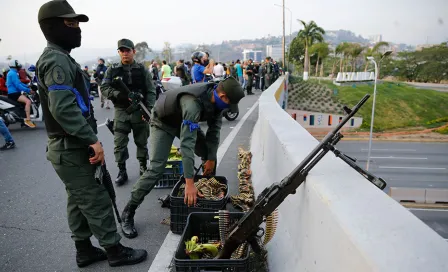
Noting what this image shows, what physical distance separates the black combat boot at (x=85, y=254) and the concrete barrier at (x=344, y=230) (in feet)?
5.47

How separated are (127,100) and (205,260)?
325 cm

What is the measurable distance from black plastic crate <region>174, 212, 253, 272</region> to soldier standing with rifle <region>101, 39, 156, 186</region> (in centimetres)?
222

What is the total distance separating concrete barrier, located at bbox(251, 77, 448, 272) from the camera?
4.39ft

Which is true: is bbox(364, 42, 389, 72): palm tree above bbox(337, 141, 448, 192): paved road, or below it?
above

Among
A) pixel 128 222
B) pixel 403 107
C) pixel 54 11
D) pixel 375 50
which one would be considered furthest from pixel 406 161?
pixel 54 11

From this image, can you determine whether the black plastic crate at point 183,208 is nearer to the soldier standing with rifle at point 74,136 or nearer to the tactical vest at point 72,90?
the soldier standing with rifle at point 74,136

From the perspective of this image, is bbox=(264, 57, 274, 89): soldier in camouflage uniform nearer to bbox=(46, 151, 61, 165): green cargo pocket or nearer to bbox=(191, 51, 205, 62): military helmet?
bbox=(191, 51, 205, 62): military helmet

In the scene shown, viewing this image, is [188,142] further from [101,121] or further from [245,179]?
[101,121]

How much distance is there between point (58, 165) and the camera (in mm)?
2857

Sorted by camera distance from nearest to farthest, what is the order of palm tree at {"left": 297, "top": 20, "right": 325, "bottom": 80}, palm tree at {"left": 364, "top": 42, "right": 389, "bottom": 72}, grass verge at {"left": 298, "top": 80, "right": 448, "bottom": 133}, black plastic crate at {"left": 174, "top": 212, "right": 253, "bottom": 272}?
black plastic crate at {"left": 174, "top": 212, "right": 253, "bottom": 272}, grass verge at {"left": 298, "top": 80, "right": 448, "bottom": 133}, palm tree at {"left": 297, "top": 20, "right": 325, "bottom": 80}, palm tree at {"left": 364, "top": 42, "right": 389, "bottom": 72}

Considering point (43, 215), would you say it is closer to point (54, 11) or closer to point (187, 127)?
point (187, 127)

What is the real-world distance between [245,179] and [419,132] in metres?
58.0

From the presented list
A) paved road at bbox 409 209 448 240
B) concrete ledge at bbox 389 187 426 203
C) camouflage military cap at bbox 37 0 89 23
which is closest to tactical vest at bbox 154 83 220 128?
camouflage military cap at bbox 37 0 89 23

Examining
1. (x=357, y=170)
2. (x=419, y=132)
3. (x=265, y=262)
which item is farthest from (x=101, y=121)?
(x=419, y=132)
